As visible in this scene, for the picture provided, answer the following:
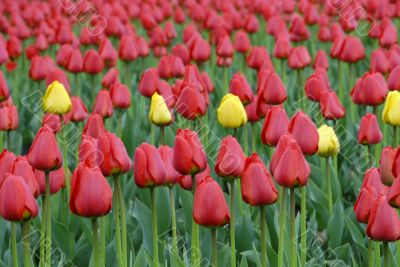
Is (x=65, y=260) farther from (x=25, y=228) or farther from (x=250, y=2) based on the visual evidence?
(x=250, y=2)

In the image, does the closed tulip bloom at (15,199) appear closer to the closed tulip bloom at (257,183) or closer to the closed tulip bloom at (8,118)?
the closed tulip bloom at (257,183)

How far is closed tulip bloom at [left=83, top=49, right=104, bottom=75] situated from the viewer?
4.63m

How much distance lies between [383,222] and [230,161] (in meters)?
0.51

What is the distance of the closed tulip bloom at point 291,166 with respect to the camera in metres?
2.29

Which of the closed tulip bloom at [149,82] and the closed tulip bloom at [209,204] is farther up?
the closed tulip bloom at [149,82]

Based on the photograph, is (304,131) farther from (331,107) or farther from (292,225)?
(331,107)

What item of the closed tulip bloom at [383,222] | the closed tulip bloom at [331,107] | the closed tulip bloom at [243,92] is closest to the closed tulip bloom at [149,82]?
the closed tulip bloom at [243,92]

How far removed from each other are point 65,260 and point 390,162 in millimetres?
1467

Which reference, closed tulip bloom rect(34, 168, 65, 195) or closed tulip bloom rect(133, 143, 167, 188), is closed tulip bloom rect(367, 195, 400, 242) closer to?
closed tulip bloom rect(133, 143, 167, 188)

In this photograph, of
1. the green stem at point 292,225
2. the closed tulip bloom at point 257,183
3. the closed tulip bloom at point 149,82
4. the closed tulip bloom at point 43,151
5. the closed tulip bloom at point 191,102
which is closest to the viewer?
the closed tulip bloom at point 257,183

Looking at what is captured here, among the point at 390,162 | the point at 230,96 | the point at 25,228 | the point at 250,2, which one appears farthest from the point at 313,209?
the point at 250,2

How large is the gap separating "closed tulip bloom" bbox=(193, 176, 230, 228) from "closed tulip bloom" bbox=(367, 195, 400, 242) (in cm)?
43

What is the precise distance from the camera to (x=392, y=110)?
10.4ft

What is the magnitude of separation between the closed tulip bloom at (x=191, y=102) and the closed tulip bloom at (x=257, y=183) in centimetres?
108
